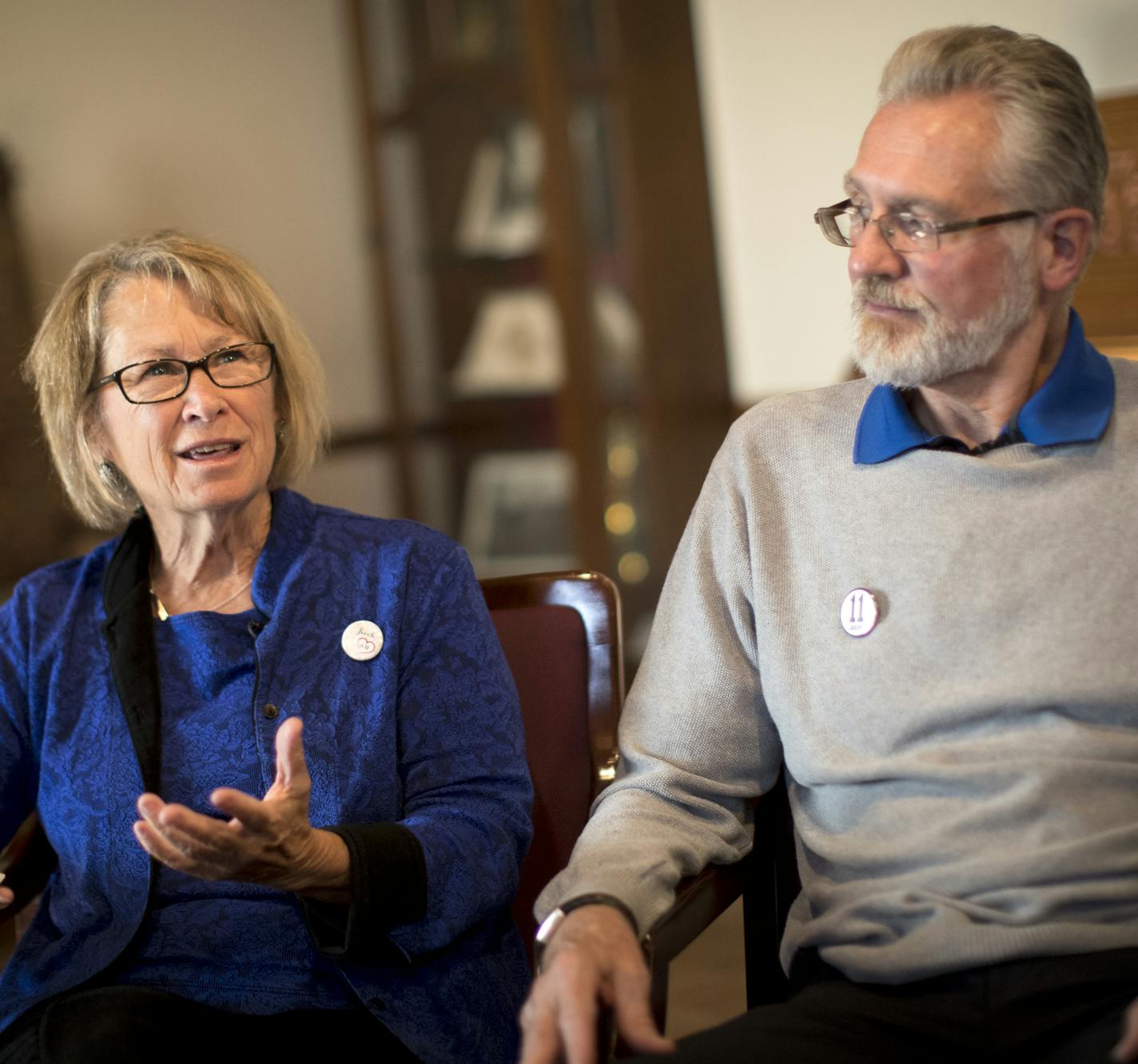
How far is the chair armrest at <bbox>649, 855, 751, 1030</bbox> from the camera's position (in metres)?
1.31

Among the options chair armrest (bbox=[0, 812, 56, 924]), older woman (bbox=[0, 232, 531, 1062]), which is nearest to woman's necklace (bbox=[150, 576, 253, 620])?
Answer: older woman (bbox=[0, 232, 531, 1062])

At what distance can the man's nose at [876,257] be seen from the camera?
155cm

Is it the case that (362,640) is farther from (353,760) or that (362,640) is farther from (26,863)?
(26,863)

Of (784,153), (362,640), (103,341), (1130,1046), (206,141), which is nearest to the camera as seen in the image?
(1130,1046)

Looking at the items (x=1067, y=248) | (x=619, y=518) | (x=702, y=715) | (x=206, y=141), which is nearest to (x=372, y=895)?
(x=702, y=715)

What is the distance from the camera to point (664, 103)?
14.4 ft

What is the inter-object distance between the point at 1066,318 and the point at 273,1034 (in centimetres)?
124

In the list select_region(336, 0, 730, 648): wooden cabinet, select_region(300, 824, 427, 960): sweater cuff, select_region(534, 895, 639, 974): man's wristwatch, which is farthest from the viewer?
select_region(336, 0, 730, 648): wooden cabinet

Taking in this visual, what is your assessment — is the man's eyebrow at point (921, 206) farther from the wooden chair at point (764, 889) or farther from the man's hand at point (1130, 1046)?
the man's hand at point (1130, 1046)

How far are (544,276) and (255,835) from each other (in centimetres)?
347

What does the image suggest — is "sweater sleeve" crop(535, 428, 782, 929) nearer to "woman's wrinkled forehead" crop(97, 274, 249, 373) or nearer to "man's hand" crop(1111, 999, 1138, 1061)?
"man's hand" crop(1111, 999, 1138, 1061)

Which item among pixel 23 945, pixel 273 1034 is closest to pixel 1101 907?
pixel 273 1034

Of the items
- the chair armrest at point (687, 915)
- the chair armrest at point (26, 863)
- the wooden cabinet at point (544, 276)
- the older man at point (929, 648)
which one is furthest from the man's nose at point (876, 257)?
the wooden cabinet at point (544, 276)

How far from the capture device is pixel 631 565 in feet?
15.2
